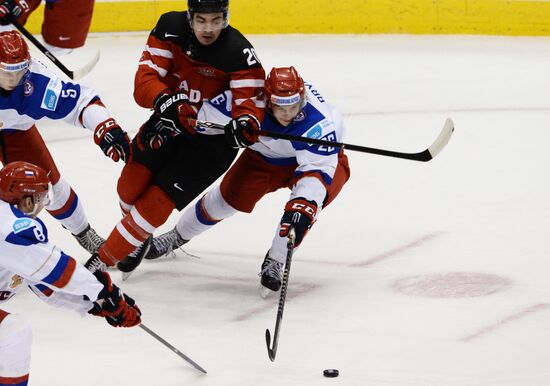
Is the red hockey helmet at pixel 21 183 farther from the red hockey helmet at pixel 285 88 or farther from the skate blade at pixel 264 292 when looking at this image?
the skate blade at pixel 264 292

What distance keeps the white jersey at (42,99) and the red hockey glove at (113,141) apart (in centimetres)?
7

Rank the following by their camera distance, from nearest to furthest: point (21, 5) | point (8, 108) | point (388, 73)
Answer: point (8, 108)
point (21, 5)
point (388, 73)

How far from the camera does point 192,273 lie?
4883mm

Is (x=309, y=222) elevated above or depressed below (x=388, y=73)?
below

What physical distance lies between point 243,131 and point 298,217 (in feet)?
1.15

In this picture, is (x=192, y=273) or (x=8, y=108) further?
(x=192, y=273)

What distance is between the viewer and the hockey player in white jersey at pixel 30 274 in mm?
3117

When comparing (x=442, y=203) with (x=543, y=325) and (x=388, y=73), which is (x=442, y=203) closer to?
(x=543, y=325)

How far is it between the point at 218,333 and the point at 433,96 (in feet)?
12.9

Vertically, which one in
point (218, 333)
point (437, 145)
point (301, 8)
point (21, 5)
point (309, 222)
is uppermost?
point (301, 8)

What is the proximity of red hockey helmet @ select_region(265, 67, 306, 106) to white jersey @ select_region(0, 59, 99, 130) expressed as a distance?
0.61m

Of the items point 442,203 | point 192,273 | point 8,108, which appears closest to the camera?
point 8,108

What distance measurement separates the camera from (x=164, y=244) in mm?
4992

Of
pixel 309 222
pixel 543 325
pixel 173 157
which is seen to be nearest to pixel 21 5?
pixel 173 157
